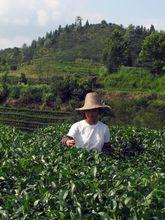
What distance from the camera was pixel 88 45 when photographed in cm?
7450

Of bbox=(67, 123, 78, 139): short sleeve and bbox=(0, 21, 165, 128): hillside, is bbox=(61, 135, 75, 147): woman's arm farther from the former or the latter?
bbox=(0, 21, 165, 128): hillside

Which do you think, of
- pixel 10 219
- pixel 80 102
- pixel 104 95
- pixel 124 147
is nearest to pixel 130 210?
pixel 10 219

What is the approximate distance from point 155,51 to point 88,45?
25.0 meters

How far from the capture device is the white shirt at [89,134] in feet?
20.2

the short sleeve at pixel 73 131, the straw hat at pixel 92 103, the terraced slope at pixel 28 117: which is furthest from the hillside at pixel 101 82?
the short sleeve at pixel 73 131

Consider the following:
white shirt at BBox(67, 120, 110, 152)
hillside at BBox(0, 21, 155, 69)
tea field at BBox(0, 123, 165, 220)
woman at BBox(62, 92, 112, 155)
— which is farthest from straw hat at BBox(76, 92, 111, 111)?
hillside at BBox(0, 21, 155, 69)

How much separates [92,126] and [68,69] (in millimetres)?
52702

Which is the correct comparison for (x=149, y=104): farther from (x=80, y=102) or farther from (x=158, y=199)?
(x=158, y=199)

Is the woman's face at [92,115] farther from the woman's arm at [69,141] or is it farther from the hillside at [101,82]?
the hillside at [101,82]

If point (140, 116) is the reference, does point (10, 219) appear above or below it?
above

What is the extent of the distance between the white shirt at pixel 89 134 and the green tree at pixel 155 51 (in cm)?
4510

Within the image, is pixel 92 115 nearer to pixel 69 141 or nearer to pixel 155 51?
pixel 69 141

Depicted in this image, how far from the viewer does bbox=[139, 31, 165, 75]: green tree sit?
166ft

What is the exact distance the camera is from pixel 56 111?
140 feet
